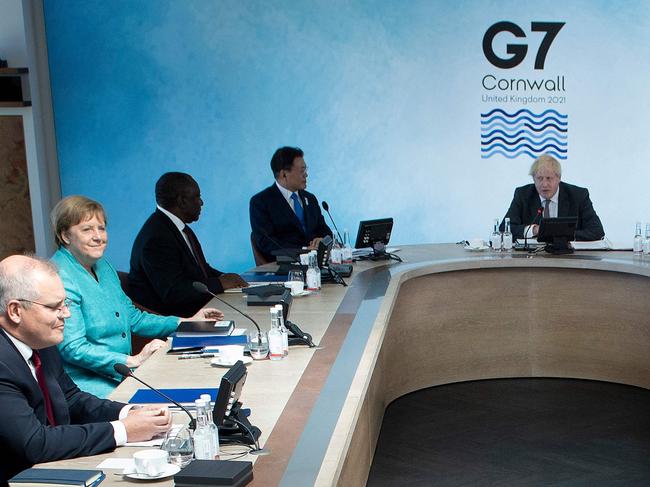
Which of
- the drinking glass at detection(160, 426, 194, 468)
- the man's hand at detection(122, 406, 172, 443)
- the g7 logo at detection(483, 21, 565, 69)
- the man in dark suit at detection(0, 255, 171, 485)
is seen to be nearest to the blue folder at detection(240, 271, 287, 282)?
the man in dark suit at detection(0, 255, 171, 485)

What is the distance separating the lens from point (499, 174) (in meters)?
7.61

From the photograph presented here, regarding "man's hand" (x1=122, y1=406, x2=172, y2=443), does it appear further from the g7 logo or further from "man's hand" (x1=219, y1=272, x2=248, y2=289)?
the g7 logo

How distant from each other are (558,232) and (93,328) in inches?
121

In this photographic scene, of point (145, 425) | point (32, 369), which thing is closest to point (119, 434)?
point (145, 425)

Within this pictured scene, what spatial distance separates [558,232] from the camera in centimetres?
535

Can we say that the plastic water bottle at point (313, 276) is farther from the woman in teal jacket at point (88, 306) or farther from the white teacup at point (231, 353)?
the white teacup at point (231, 353)

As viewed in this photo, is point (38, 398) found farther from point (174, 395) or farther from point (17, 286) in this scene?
point (174, 395)

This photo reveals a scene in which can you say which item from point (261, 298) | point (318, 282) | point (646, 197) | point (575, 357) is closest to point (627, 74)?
point (646, 197)

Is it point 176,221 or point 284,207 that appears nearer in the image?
point 176,221

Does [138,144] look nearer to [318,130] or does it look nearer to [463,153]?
[318,130]

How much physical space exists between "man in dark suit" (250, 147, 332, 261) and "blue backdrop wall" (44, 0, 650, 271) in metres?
1.37

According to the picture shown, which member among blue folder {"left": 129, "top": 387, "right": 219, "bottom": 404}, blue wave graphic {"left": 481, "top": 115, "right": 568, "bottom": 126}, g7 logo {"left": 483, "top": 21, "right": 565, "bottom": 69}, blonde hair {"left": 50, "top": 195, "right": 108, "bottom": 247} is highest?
g7 logo {"left": 483, "top": 21, "right": 565, "bottom": 69}

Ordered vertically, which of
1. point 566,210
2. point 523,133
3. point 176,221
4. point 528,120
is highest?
point 528,120

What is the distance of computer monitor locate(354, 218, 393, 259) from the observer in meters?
Answer: 5.36
